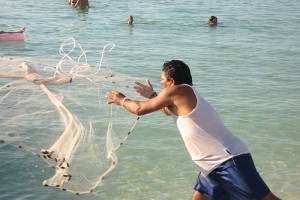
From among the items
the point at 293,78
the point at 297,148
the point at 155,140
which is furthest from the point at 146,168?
the point at 293,78

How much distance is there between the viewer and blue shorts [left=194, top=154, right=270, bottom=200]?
3697mm

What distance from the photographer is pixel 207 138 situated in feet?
12.3

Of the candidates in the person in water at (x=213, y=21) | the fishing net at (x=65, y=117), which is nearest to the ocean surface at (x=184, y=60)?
the person in water at (x=213, y=21)

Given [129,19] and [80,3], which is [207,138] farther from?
[80,3]

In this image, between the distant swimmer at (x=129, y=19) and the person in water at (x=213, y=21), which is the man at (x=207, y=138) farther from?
the person in water at (x=213, y=21)

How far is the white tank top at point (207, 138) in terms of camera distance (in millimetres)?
3703

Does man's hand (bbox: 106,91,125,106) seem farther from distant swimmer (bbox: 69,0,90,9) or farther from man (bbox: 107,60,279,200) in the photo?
distant swimmer (bbox: 69,0,90,9)

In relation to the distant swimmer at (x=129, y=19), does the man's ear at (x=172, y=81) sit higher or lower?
higher

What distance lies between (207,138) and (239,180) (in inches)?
15.9

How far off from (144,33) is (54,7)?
7.78 m

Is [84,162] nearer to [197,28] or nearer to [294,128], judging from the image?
[294,128]

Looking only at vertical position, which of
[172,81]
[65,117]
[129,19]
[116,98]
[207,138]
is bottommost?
[129,19]

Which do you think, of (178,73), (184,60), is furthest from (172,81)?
(184,60)

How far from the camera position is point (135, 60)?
1286 centimetres
